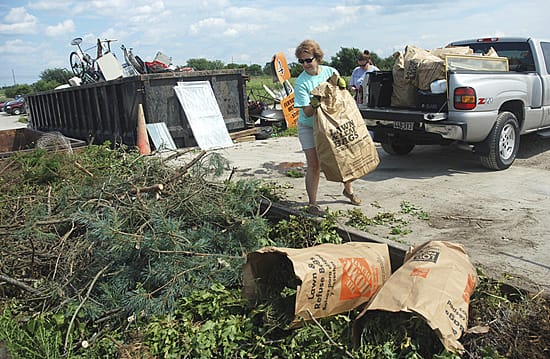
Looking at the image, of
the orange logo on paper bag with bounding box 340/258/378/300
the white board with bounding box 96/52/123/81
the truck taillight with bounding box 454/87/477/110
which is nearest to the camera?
the orange logo on paper bag with bounding box 340/258/378/300

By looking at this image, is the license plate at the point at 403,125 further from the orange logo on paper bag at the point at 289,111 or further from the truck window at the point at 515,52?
the orange logo on paper bag at the point at 289,111

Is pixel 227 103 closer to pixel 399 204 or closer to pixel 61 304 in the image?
pixel 399 204

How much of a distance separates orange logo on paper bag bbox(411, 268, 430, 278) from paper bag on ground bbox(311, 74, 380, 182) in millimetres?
2101

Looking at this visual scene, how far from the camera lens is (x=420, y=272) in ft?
8.91

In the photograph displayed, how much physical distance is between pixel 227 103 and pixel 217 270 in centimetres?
850

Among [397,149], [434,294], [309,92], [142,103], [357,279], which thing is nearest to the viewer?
[434,294]

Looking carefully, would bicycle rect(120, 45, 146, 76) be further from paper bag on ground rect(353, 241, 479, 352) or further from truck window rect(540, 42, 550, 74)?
paper bag on ground rect(353, 241, 479, 352)

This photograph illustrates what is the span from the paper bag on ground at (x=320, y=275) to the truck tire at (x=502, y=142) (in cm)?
443

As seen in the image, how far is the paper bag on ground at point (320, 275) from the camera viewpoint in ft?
9.07

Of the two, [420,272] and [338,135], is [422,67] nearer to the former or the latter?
[338,135]

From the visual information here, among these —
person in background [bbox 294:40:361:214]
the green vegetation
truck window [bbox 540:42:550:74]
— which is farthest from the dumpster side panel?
truck window [bbox 540:42:550:74]

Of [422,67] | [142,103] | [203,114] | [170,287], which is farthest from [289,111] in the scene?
[170,287]

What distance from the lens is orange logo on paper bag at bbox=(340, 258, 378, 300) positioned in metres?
2.90

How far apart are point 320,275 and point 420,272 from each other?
57cm
